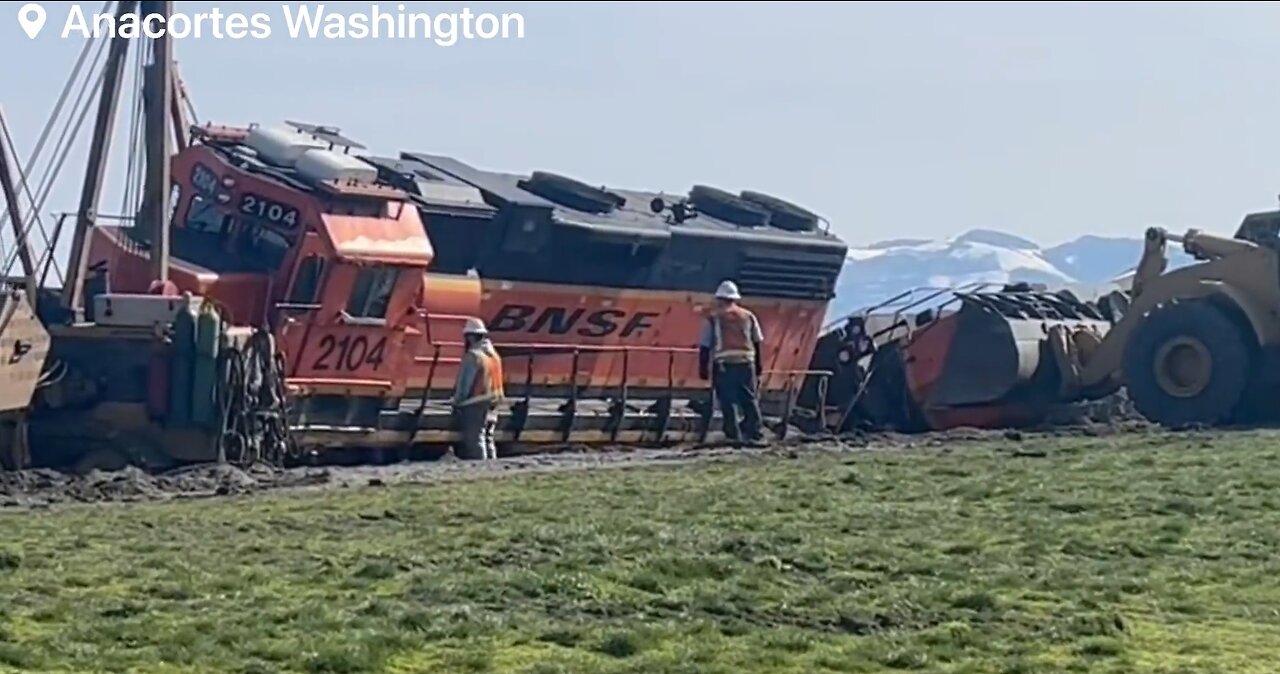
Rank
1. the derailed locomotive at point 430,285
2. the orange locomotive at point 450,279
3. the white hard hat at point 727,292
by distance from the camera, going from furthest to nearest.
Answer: the white hard hat at point 727,292 < the orange locomotive at point 450,279 < the derailed locomotive at point 430,285

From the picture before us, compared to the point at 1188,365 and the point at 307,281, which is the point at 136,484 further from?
the point at 1188,365

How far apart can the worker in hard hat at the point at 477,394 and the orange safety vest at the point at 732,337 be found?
2959 mm

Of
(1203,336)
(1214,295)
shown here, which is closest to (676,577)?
(1203,336)

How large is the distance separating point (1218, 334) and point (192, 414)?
1043 centimetres

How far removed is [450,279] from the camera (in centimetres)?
2302

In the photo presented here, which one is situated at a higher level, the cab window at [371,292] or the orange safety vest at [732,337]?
the cab window at [371,292]

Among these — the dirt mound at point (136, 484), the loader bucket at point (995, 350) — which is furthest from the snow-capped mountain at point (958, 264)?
the dirt mound at point (136, 484)

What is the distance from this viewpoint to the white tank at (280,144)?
73.9 ft

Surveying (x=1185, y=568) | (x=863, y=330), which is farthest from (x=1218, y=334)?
(x=1185, y=568)

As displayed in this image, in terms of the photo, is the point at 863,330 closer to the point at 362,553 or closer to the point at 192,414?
the point at 192,414

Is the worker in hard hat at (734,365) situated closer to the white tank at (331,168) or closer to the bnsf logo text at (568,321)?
the bnsf logo text at (568,321)

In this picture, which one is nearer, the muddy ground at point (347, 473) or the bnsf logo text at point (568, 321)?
the muddy ground at point (347, 473)

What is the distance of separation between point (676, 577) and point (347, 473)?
7874 millimetres

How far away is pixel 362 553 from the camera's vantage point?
12.5 meters
